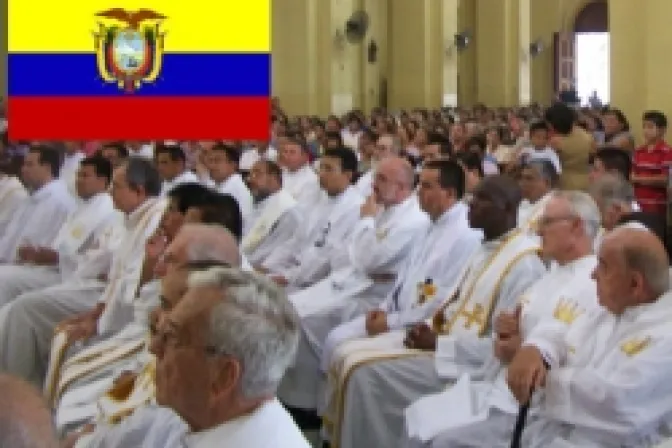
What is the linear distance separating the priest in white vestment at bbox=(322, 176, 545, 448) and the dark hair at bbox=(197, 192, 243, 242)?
0.86m

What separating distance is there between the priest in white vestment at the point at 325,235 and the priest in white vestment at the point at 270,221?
8 centimetres

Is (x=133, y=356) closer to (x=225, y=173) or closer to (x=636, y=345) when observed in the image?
(x=636, y=345)

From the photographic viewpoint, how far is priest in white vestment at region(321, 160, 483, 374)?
622cm

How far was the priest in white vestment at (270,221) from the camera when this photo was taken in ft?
28.0

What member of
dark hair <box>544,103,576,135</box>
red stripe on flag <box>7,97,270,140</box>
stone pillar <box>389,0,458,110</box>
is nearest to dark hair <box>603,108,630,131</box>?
dark hair <box>544,103,576,135</box>

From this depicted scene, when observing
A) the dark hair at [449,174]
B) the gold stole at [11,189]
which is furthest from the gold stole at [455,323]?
the gold stole at [11,189]

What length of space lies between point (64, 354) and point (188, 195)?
3.71 ft

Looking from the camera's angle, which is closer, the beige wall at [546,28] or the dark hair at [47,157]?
the dark hair at [47,157]

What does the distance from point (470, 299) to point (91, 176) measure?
379 cm

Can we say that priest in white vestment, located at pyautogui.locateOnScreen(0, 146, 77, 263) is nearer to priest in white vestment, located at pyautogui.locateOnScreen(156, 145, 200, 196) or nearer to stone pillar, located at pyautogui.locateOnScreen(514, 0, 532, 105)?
priest in white vestment, located at pyautogui.locateOnScreen(156, 145, 200, 196)

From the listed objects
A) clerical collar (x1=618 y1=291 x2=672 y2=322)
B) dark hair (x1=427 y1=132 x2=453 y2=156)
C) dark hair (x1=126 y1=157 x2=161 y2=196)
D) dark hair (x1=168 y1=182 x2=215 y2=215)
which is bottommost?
clerical collar (x1=618 y1=291 x2=672 y2=322)

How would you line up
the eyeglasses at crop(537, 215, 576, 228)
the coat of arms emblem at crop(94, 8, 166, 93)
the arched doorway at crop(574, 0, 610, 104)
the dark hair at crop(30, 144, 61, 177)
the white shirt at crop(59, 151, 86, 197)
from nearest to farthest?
the eyeglasses at crop(537, 215, 576, 228) → the dark hair at crop(30, 144, 61, 177) → the white shirt at crop(59, 151, 86, 197) → the coat of arms emblem at crop(94, 8, 166, 93) → the arched doorway at crop(574, 0, 610, 104)

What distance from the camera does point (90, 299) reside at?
7.23 m

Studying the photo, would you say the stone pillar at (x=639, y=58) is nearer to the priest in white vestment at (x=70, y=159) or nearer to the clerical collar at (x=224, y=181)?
the clerical collar at (x=224, y=181)
